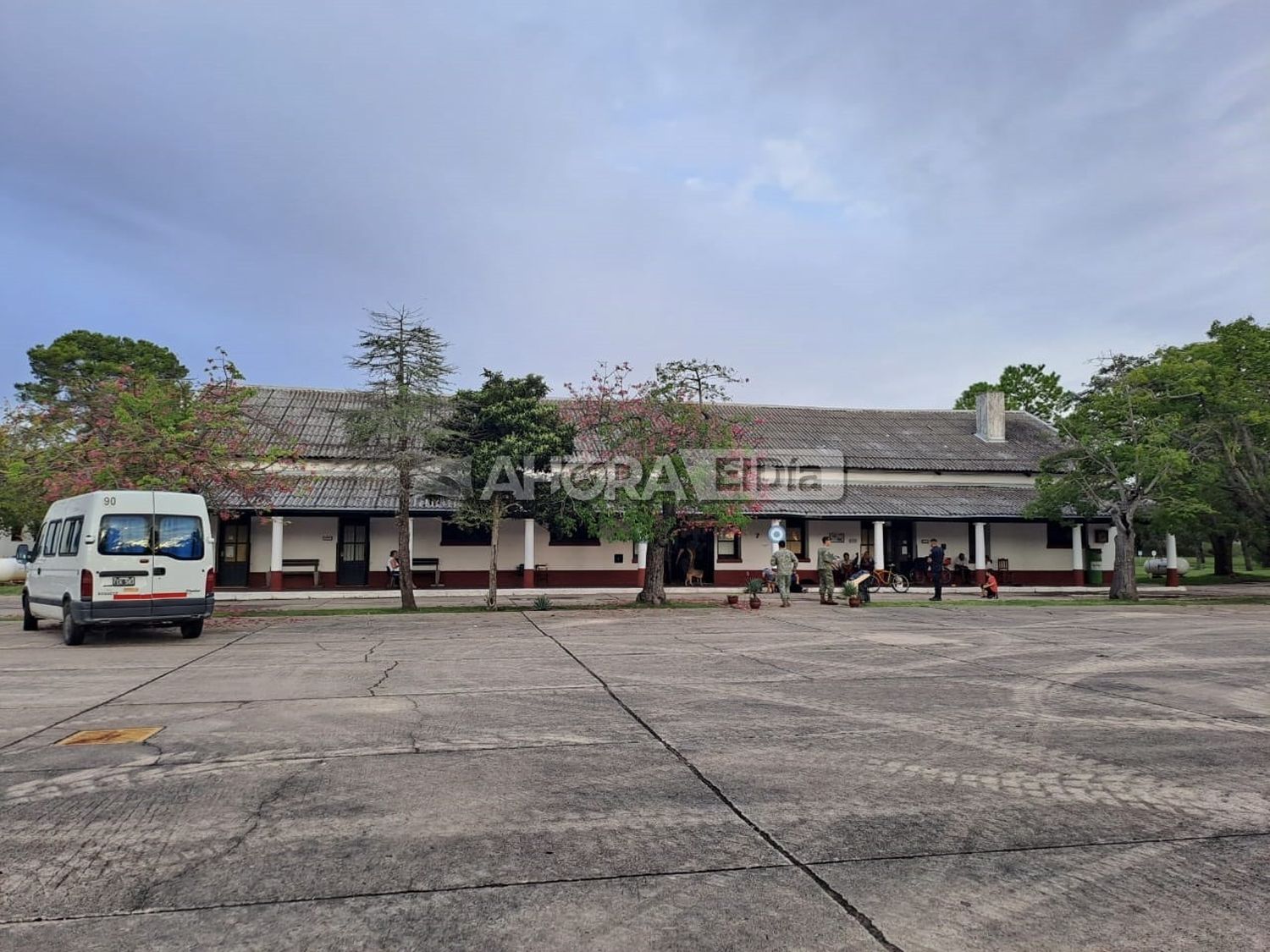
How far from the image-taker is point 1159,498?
24.5 meters

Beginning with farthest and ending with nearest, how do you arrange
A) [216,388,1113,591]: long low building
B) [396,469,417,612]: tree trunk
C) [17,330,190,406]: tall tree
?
[17,330,190,406]: tall tree < [216,388,1113,591]: long low building < [396,469,417,612]: tree trunk

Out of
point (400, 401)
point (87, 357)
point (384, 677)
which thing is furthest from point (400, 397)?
point (87, 357)

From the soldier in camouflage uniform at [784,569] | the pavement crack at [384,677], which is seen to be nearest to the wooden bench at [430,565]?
the soldier in camouflage uniform at [784,569]

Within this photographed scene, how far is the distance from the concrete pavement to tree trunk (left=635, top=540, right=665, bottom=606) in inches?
458

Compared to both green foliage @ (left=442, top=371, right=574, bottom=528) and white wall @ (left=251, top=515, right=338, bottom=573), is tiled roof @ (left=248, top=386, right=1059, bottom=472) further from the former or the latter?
green foliage @ (left=442, top=371, right=574, bottom=528)

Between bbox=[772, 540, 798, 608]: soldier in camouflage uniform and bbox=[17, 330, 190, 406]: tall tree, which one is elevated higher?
bbox=[17, 330, 190, 406]: tall tree

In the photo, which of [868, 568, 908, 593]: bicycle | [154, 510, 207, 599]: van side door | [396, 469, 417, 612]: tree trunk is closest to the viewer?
[154, 510, 207, 599]: van side door

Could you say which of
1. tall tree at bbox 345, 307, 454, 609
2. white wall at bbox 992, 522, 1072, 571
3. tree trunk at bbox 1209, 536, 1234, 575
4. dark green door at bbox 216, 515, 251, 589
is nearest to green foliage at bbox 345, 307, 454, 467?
tall tree at bbox 345, 307, 454, 609

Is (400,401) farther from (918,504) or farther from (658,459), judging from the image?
(918,504)

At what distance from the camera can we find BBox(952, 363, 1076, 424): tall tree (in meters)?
54.0

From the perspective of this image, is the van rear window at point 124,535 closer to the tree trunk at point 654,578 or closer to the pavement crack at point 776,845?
the pavement crack at point 776,845

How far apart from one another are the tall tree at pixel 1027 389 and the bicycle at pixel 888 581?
28851 mm

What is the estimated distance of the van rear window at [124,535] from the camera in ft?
43.0

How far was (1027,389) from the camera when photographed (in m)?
54.6
